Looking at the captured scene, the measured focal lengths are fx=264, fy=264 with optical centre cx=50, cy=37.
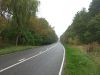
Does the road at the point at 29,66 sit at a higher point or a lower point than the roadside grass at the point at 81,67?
higher

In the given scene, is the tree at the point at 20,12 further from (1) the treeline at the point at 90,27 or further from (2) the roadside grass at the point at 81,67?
(2) the roadside grass at the point at 81,67

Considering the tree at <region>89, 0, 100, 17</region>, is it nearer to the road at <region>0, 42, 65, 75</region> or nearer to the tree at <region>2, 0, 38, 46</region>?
the tree at <region>2, 0, 38, 46</region>

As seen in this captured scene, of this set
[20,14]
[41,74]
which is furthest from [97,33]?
[41,74]

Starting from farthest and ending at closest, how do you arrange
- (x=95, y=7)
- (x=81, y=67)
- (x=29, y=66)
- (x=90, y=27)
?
1. (x=95, y=7)
2. (x=90, y=27)
3. (x=81, y=67)
4. (x=29, y=66)

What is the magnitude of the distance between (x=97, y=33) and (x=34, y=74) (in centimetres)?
6002

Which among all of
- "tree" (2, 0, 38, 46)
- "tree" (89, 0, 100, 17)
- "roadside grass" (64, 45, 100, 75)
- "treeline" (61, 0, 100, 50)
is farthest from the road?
"tree" (89, 0, 100, 17)

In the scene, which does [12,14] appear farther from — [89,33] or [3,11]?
[89,33]

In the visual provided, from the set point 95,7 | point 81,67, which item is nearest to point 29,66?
point 81,67

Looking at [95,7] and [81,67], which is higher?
[95,7]

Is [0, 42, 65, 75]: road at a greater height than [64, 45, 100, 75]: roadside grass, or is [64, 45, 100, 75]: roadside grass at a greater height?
[0, 42, 65, 75]: road

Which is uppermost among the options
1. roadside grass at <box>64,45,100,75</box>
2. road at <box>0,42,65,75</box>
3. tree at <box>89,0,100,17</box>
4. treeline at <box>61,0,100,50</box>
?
tree at <box>89,0,100,17</box>

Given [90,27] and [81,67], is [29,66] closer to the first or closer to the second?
[81,67]

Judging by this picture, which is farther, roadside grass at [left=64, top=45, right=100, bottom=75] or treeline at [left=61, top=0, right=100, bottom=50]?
treeline at [left=61, top=0, right=100, bottom=50]

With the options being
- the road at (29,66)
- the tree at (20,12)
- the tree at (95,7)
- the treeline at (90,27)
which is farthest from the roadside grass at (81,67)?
the tree at (95,7)
